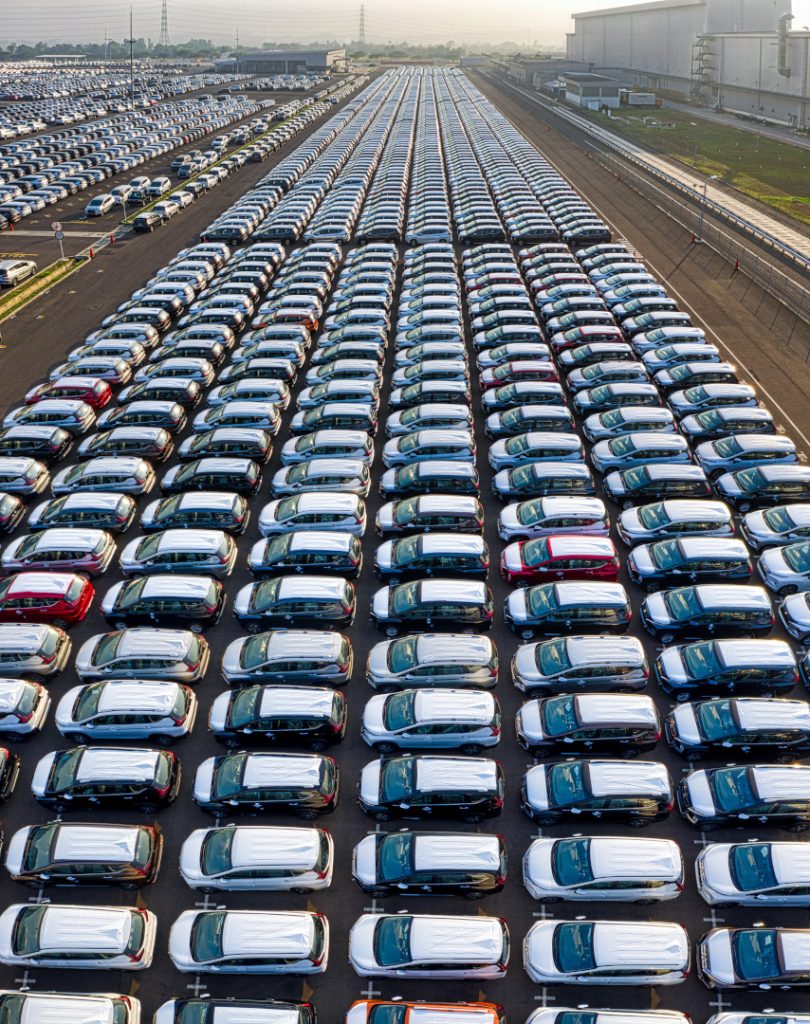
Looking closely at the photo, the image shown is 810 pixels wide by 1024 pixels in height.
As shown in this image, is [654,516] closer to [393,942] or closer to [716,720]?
[716,720]

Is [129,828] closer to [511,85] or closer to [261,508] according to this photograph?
[261,508]

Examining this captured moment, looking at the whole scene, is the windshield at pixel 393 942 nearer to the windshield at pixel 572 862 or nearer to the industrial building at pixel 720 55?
the windshield at pixel 572 862

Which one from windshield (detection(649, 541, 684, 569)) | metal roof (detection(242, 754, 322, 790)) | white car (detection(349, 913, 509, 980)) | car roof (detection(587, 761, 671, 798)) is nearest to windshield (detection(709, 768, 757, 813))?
car roof (detection(587, 761, 671, 798))

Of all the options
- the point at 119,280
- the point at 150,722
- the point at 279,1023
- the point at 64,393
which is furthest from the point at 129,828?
the point at 119,280

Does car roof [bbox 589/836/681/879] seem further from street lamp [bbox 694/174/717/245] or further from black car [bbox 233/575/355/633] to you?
street lamp [bbox 694/174/717/245]

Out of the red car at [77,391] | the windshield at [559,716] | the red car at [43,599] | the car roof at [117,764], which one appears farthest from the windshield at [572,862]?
the red car at [77,391]
